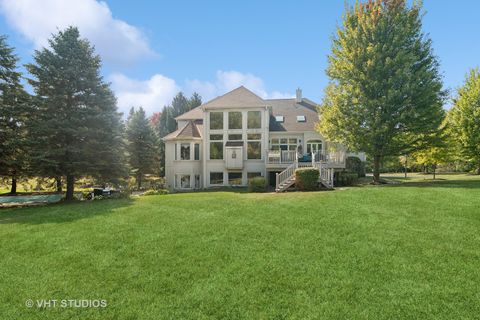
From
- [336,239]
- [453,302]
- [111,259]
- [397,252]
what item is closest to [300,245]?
[336,239]

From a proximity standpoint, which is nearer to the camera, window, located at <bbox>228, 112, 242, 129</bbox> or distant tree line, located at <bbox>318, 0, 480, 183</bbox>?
distant tree line, located at <bbox>318, 0, 480, 183</bbox>

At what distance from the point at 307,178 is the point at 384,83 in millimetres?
7573

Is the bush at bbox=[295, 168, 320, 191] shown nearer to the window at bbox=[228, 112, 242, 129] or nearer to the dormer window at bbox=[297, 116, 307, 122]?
the window at bbox=[228, 112, 242, 129]

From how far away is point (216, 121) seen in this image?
2434cm

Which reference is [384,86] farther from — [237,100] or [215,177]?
[215,177]

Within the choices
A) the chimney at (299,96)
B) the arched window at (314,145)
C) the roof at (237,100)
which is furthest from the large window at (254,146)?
the chimney at (299,96)

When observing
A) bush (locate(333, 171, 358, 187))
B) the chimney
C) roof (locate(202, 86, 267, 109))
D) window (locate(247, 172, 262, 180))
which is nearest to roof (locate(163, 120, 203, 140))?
roof (locate(202, 86, 267, 109))

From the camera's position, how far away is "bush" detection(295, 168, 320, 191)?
16.6m

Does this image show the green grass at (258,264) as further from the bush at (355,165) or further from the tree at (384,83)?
the bush at (355,165)

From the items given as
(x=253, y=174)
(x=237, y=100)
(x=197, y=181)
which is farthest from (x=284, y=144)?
(x=197, y=181)

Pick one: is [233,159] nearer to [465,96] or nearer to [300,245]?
[300,245]

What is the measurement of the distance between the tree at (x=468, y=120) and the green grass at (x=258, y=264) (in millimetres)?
17808

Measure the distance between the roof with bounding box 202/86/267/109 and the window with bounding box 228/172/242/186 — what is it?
5.98 m

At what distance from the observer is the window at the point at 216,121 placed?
24.3 meters
